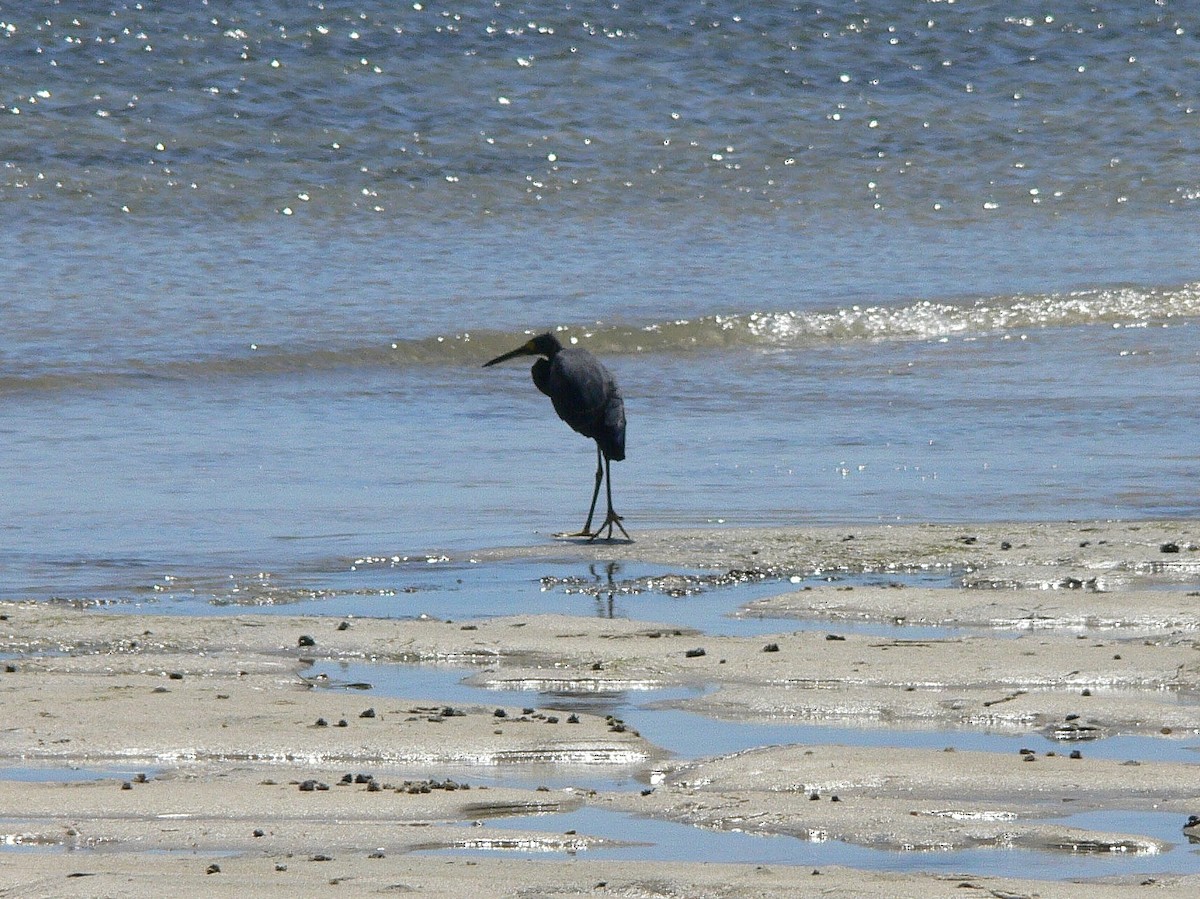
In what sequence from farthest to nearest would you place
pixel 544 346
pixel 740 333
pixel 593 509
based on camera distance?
pixel 740 333, pixel 544 346, pixel 593 509

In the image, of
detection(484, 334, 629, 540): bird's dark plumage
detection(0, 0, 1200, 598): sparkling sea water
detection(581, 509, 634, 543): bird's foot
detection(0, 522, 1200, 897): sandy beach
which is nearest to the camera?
detection(0, 522, 1200, 897): sandy beach

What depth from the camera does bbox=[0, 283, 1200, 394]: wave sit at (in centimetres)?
1388

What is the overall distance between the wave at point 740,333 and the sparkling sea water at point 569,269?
4cm

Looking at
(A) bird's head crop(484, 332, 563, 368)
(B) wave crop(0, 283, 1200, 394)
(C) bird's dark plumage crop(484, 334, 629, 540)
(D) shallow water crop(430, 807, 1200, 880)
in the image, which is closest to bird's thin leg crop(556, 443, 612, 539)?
(C) bird's dark plumage crop(484, 334, 629, 540)

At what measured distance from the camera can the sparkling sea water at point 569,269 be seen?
31.3 ft

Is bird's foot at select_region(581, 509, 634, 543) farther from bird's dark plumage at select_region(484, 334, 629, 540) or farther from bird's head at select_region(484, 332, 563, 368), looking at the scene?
bird's head at select_region(484, 332, 563, 368)

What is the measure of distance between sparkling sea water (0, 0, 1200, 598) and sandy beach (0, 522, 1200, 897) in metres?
1.55

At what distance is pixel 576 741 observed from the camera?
514 centimetres

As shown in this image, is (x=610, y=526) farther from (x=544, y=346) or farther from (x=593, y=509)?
(x=544, y=346)

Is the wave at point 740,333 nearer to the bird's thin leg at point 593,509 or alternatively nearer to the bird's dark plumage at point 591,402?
the bird's dark plumage at point 591,402

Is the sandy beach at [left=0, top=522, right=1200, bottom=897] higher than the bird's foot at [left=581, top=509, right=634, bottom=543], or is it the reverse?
the bird's foot at [left=581, top=509, right=634, bottom=543]

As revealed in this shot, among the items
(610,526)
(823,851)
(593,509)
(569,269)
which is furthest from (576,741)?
(569,269)

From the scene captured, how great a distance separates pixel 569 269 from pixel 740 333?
2.72 meters

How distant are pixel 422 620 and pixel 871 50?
21.5 meters
